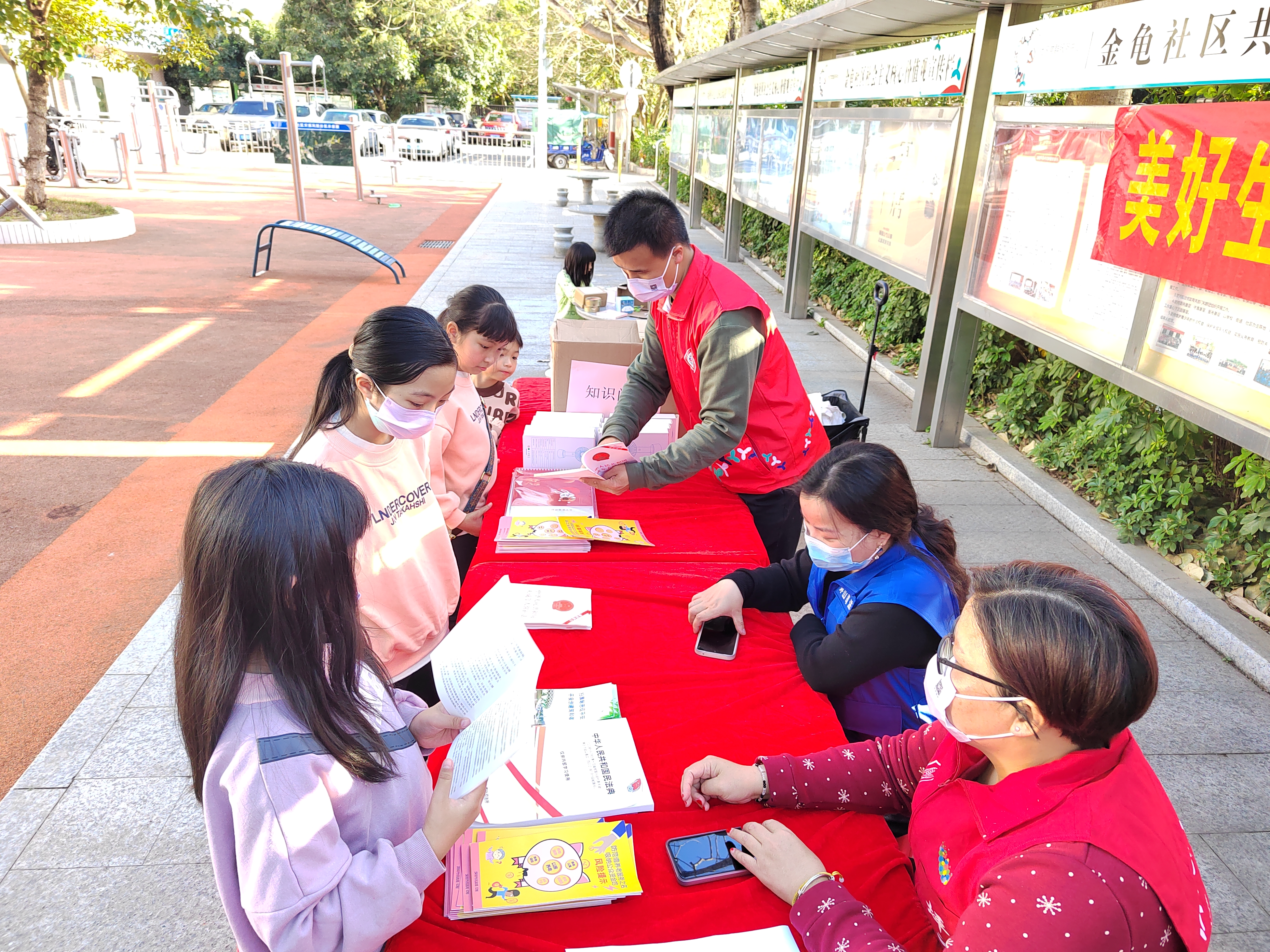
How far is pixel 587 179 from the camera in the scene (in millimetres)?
16109

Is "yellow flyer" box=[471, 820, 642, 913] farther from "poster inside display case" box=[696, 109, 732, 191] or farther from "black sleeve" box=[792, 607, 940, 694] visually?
"poster inside display case" box=[696, 109, 732, 191]

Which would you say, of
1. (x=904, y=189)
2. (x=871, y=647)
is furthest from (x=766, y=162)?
(x=871, y=647)

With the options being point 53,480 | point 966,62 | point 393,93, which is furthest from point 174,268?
point 393,93

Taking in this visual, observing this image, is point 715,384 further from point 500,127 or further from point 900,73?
point 500,127

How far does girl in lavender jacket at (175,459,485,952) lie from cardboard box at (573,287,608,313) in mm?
3933

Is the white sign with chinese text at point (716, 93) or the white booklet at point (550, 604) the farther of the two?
the white sign with chinese text at point (716, 93)

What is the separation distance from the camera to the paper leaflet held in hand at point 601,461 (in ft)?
9.17

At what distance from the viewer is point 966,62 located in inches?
200

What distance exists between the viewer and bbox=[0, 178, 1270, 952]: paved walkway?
2.14 metres

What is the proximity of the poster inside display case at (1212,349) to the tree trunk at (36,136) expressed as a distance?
49.1 ft

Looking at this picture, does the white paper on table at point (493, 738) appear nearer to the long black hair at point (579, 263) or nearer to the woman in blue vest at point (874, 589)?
the woman in blue vest at point (874, 589)

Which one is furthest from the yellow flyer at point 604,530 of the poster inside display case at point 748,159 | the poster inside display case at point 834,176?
the poster inside display case at point 748,159

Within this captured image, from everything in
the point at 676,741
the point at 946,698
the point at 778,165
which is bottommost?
the point at 676,741

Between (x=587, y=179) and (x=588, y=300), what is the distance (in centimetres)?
1205
